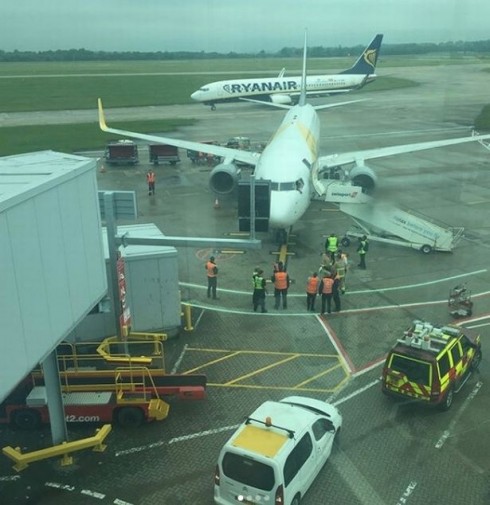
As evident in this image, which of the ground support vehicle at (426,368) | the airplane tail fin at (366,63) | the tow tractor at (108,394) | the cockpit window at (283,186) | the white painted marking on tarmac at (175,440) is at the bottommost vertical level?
the white painted marking on tarmac at (175,440)

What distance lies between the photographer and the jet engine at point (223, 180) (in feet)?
94.1

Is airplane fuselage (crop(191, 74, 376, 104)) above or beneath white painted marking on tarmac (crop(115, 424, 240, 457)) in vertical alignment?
above

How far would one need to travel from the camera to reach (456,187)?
3269 centimetres

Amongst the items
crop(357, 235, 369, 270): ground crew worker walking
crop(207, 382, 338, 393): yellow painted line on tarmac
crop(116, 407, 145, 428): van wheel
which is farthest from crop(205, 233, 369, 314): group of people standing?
crop(116, 407, 145, 428): van wheel

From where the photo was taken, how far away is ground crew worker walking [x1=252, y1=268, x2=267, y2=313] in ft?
54.4

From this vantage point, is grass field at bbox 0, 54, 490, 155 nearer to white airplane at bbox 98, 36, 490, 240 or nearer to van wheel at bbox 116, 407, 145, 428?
white airplane at bbox 98, 36, 490, 240

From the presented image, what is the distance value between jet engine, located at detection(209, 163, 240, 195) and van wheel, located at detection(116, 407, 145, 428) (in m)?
18.5

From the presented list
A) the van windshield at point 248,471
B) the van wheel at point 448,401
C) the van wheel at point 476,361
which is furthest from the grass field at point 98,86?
the van wheel at point 448,401

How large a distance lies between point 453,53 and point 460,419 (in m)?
16.5

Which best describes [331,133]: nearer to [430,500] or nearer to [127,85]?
[127,85]

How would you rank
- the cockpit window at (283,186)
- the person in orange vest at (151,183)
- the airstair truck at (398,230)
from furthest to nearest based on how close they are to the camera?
the person in orange vest at (151,183) → the airstair truck at (398,230) → the cockpit window at (283,186)

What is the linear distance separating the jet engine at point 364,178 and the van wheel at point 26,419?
21.4 m

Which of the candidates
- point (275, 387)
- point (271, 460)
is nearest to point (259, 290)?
point (275, 387)

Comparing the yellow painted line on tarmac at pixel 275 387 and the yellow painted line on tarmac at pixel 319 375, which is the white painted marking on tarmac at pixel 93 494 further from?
the yellow painted line on tarmac at pixel 319 375
